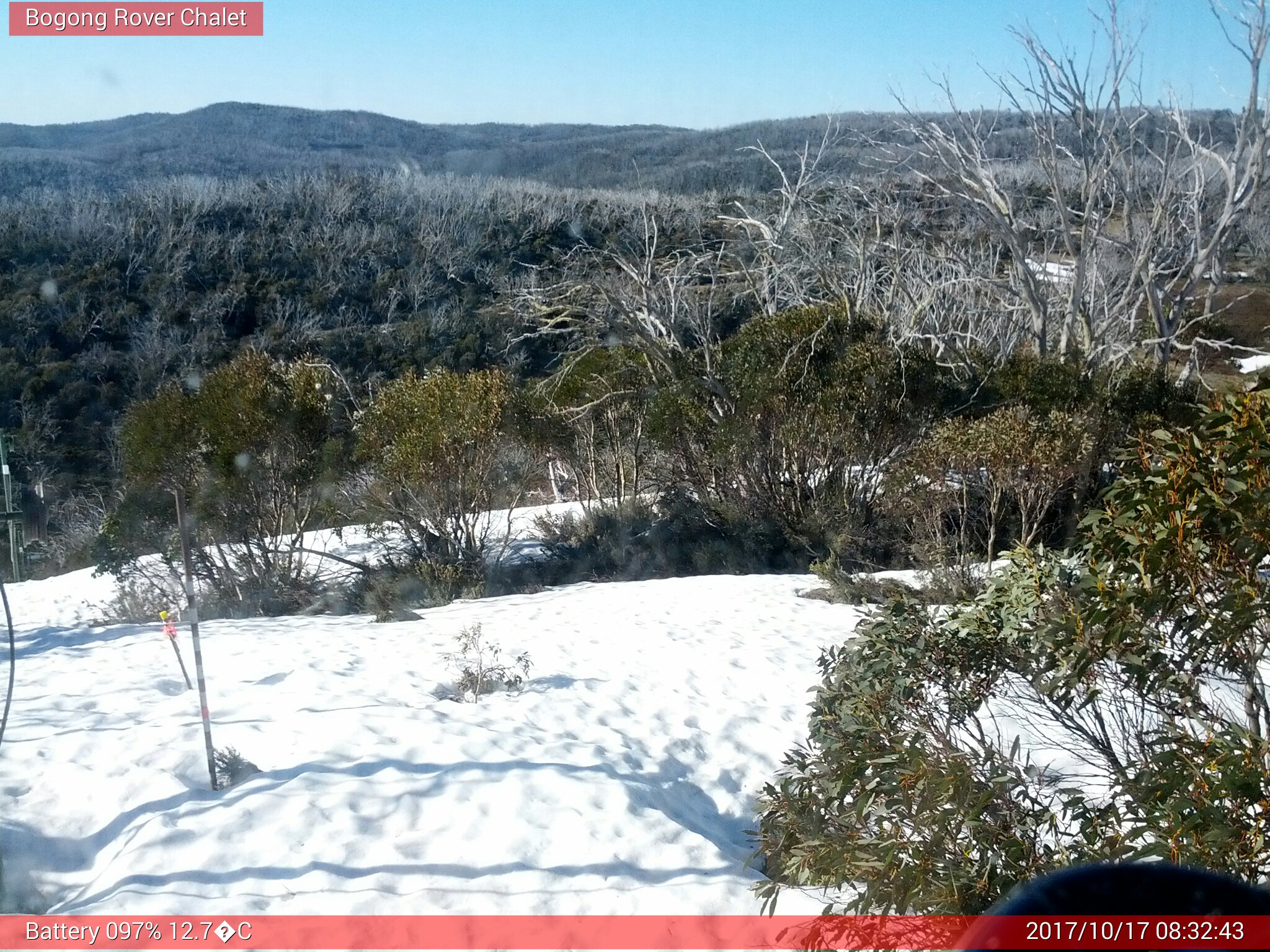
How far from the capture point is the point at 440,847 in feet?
12.2

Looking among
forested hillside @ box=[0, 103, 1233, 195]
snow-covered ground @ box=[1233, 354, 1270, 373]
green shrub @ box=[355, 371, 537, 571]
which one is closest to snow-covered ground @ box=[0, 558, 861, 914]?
green shrub @ box=[355, 371, 537, 571]

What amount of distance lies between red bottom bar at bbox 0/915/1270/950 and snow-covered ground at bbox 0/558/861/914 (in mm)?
67

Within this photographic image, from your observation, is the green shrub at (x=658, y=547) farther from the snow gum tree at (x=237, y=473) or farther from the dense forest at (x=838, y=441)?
the snow gum tree at (x=237, y=473)

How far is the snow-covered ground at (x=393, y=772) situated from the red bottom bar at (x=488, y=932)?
0.22ft

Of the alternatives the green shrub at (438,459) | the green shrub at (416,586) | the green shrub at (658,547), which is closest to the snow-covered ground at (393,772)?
the green shrub at (416,586)

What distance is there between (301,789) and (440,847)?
0.69 metres

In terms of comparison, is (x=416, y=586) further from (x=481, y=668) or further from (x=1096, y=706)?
(x=1096, y=706)

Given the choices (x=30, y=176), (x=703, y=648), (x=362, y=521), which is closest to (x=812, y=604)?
(x=703, y=648)

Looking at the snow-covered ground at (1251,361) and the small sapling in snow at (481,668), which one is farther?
the snow-covered ground at (1251,361)

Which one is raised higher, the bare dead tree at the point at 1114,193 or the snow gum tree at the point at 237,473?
the bare dead tree at the point at 1114,193

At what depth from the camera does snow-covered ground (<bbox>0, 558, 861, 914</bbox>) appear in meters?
3.44

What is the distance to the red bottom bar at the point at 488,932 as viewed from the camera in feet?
8.78

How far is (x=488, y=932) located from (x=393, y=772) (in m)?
1.15

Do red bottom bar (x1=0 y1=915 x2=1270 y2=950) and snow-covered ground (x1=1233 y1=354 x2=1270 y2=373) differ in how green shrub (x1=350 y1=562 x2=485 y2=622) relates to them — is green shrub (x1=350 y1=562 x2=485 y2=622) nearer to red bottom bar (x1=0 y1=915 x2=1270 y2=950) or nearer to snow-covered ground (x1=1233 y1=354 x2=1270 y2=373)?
red bottom bar (x1=0 y1=915 x2=1270 y2=950)
